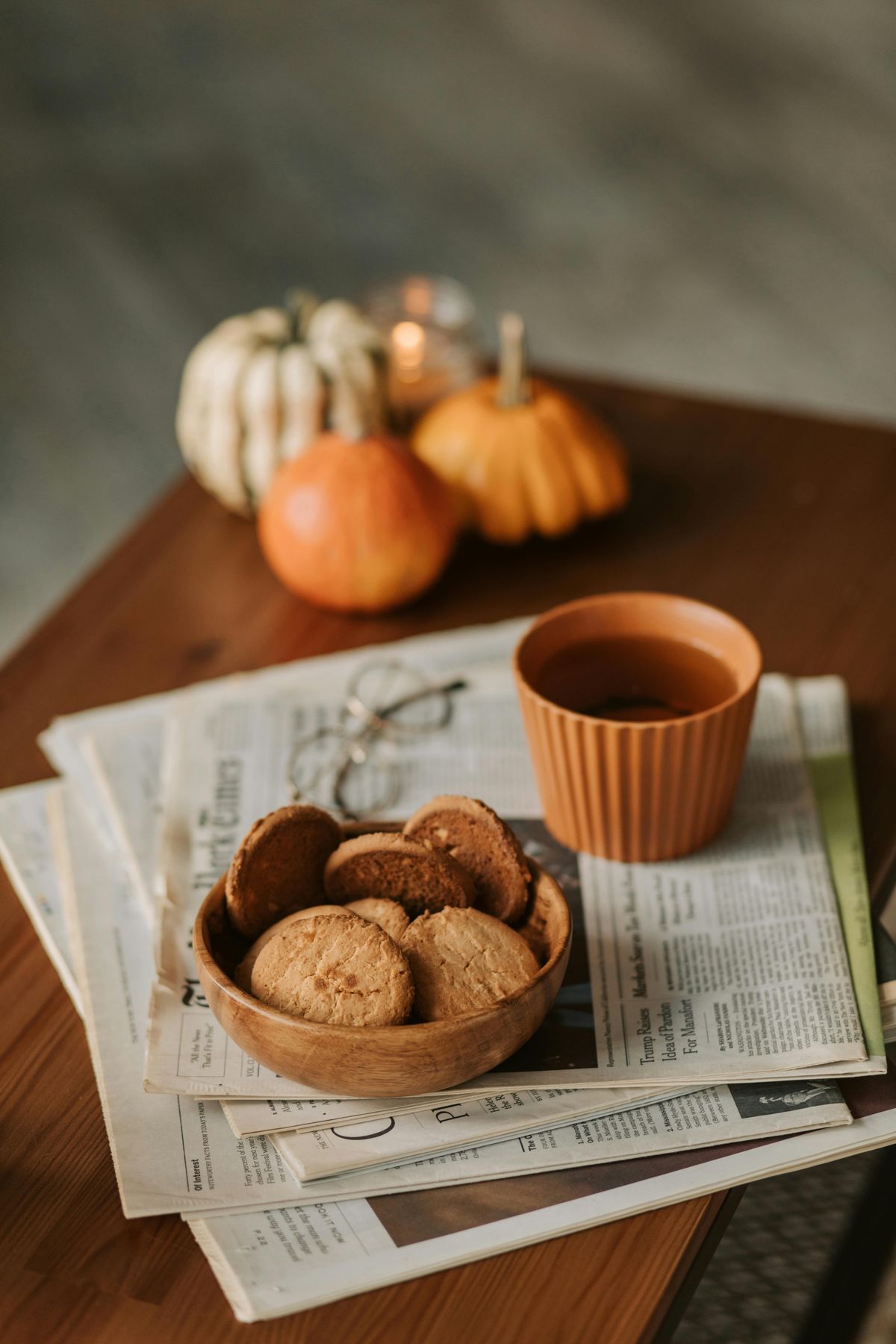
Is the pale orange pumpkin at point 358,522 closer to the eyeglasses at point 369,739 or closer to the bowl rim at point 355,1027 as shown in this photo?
the eyeglasses at point 369,739

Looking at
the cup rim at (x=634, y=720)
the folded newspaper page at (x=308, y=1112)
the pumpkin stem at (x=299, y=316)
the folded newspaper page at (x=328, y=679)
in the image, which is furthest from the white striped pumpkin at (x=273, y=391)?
the folded newspaper page at (x=308, y=1112)

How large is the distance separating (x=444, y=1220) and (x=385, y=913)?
4.8 inches

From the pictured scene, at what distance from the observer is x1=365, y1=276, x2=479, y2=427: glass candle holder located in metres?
1.05

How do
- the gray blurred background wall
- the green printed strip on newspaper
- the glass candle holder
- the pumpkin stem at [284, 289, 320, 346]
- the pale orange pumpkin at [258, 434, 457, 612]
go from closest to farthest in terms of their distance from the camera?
the green printed strip on newspaper < the pale orange pumpkin at [258, 434, 457, 612] < the pumpkin stem at [284, 289, 320, 346] < the glass candle holder < the gray blurred background wall

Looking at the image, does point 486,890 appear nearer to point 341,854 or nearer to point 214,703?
point 341,854

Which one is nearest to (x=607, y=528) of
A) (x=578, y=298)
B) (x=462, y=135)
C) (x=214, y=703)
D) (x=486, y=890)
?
(x=214, y=703)

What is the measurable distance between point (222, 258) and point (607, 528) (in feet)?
6.24

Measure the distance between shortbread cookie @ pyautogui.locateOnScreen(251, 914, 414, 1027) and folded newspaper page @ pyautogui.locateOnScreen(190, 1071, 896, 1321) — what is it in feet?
0.27

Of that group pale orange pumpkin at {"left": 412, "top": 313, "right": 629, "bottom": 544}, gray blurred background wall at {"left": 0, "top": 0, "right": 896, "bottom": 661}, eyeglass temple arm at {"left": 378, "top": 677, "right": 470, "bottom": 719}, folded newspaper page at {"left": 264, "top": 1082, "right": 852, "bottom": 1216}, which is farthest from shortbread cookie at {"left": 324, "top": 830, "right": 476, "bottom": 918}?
gray blurred background wall at {"left": 0, "top": 0, "right": 896, "bottom": 661}

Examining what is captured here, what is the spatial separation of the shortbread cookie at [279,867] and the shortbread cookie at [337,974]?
3 centimetres

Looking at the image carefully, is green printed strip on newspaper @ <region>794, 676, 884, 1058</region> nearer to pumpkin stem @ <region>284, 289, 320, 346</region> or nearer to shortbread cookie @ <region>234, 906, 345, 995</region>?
shortbread cookie @ <region>234, 906, 345, 995</region>

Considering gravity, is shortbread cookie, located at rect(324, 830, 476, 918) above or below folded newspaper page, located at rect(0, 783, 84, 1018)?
above

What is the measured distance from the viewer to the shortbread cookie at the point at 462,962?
0.50m

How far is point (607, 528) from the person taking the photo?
38.1 inches
